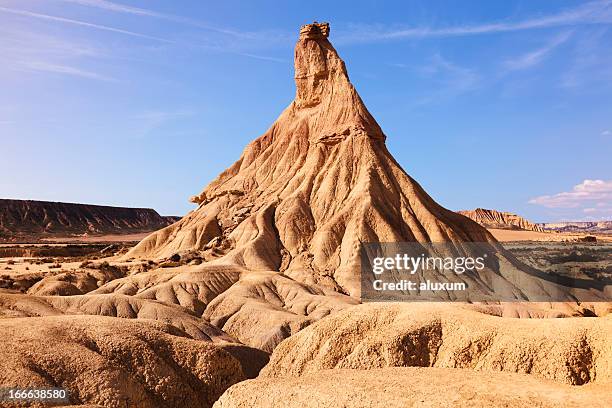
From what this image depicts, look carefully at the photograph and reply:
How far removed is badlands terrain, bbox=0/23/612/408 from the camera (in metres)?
18.7

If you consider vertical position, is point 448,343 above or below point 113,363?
above

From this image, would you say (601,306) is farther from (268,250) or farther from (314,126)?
(314,126)

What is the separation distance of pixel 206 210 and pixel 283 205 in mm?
12313

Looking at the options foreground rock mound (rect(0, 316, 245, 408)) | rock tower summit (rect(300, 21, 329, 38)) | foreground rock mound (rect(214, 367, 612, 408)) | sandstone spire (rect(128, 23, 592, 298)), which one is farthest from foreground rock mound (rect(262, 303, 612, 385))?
rock tower summit (rect(300, 21, 329, 38))

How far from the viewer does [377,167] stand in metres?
71.2

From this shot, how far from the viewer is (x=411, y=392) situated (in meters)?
16.4

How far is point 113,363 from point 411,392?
12.5m

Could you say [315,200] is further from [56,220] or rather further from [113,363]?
[56,220]

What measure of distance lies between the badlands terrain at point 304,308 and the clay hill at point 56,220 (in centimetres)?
5430

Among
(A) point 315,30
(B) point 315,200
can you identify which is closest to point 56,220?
(A) point 315,30

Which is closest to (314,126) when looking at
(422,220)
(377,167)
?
(377,167)

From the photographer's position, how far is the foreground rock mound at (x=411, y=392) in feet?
51.5

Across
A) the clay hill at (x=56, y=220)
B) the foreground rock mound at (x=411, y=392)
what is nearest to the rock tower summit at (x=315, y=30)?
the foreground rock mound at (x=411, y=392)

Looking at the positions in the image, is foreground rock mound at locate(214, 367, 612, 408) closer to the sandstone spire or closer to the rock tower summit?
the sandstone spire
